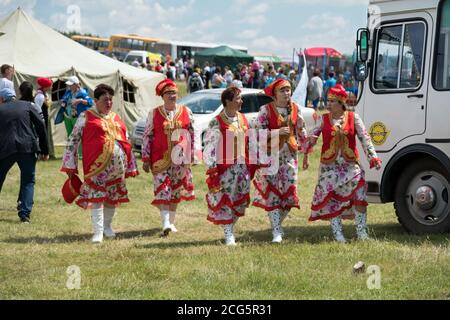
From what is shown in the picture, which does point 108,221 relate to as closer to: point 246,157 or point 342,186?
point 246,157

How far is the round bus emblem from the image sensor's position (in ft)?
31.7

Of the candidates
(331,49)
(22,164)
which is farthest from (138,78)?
(331,49)

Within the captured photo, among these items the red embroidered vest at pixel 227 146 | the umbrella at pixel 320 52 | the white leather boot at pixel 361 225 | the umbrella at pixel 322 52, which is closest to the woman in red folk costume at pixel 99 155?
the red embroidered vest at pixel 227 146

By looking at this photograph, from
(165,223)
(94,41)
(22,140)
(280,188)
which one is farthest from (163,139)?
(94,41)

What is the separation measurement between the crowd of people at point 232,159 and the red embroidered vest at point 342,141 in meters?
0.01

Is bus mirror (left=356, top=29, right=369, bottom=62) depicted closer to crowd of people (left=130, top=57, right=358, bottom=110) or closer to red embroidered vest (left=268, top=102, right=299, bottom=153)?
red embroidered vest (left=268, top=102, right=299, bottom=153)

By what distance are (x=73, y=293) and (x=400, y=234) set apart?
4.60 metres

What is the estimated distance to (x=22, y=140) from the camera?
35.3 ft

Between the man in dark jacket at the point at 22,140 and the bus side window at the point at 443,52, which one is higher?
the bus side window at the point at 443,52

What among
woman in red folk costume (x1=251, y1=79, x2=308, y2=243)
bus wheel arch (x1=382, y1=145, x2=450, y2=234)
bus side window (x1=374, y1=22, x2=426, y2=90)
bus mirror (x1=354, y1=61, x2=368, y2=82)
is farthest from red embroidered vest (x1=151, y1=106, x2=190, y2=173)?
bus wheel arch (x1=382, y1=145, x2=450, y2=234)

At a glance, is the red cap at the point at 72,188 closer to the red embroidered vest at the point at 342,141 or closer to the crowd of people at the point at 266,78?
the red embroidered vest at the point at 342,141

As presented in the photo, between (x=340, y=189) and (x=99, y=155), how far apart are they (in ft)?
9.48

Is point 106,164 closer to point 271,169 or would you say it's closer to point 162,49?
point 271,169

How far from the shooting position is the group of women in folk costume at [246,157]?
358 inches
